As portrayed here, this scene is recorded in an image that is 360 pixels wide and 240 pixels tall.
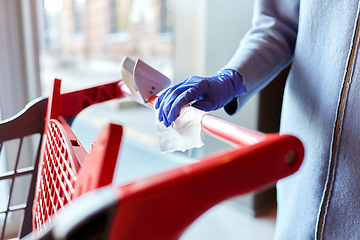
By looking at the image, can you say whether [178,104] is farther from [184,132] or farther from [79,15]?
[79,15]

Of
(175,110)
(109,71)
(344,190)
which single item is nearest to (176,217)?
(175,110)

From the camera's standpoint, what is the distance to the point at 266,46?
0.82 metres

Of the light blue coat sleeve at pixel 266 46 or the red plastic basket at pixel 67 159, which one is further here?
the light blue coat sleeve at pixel 266 46

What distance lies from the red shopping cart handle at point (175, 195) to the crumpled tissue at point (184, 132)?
0.69 ft

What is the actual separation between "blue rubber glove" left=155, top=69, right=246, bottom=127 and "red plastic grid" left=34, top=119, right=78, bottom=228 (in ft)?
0.65

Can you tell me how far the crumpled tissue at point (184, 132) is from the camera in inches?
22.3

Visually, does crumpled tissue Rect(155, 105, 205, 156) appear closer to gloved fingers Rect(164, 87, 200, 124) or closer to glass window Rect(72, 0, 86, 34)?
gloved fingers Rect(164, 87, 200, 124)

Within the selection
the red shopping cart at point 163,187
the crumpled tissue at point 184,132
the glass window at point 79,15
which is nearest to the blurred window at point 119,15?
the glass window at point 79,15

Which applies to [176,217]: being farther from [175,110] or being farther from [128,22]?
[128,22]

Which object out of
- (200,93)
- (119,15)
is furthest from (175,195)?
(119,15)

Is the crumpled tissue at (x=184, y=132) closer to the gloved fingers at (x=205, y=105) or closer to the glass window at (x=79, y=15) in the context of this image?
the gloved fingers at (x=205, y=105)

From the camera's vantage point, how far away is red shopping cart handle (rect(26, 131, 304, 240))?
0.88 ft

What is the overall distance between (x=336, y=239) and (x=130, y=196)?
1.93 feet

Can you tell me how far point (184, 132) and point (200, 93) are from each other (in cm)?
13
